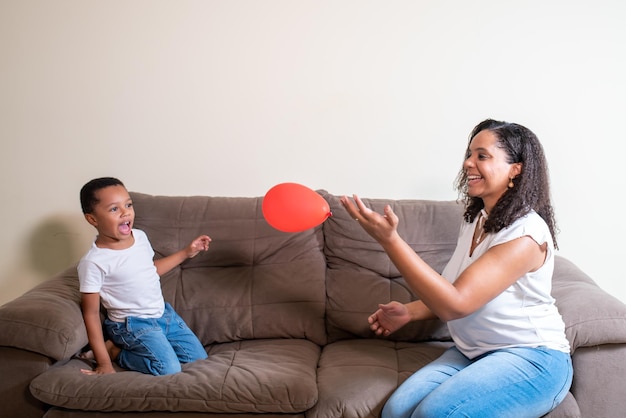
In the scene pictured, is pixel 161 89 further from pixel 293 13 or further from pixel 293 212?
pixel 293 212

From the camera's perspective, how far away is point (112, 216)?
7.12 ft

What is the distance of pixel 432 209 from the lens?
2.47 meters

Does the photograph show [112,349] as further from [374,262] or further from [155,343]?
[374,262]

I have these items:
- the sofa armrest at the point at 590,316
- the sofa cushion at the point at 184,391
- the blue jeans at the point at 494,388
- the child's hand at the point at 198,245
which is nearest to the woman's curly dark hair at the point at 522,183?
the sofa armrest at the point at 590,316

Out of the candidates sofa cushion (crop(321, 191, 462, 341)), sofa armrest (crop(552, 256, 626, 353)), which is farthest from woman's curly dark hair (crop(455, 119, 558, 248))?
sofa cushion (crop(321, 191, 462, 341))

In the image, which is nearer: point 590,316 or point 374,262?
point 590,316

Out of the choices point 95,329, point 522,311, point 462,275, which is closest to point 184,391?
point 95,329

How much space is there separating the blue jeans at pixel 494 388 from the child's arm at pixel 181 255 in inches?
38.2

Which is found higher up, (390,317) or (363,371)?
(390,317)

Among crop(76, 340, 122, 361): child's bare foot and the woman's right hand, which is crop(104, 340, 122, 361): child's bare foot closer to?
crop(76, 340, 122, 361): child's bare foot

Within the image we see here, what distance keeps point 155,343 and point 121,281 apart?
0.27 m

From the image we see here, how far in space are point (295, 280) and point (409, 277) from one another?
32.3 inches

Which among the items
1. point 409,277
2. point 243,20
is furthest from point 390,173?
point 409,277

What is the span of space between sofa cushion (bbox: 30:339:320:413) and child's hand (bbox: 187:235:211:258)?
1.75 feet
